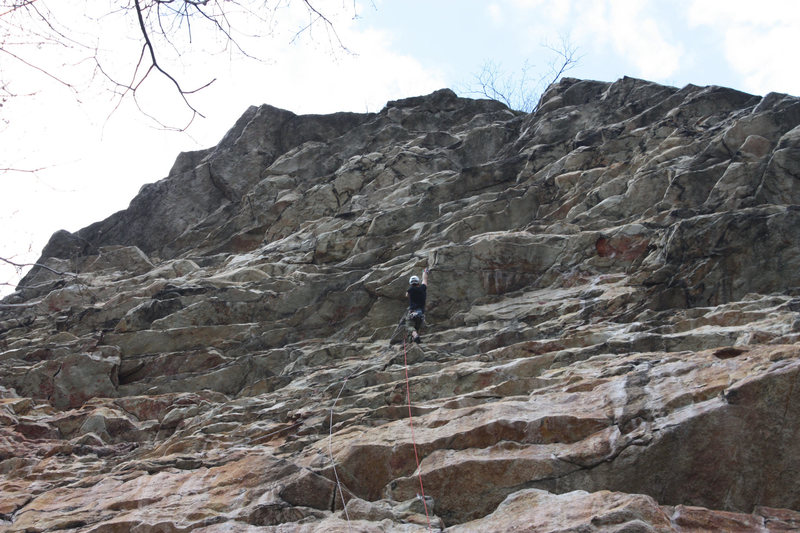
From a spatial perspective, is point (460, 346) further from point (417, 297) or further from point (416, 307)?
point (417, 297)

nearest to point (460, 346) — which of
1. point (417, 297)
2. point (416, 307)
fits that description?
point (416, 307)

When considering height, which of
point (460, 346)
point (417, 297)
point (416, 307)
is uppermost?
point (417, 297)

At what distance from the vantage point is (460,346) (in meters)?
10.3

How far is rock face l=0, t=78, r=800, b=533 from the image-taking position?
560cm

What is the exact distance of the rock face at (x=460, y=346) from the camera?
560 centimetres

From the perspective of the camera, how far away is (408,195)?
17.6 m

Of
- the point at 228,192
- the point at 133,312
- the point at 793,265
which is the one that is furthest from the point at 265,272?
the point at 793,265

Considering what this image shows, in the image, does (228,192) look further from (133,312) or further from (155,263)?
(133,312)

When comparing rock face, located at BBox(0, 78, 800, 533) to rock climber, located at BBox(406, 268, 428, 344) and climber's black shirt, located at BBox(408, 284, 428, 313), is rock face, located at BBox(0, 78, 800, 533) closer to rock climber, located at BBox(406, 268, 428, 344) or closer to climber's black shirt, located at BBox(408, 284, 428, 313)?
rock climber, located at BBox(406, 268, 428, 344)

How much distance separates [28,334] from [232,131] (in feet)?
40.5

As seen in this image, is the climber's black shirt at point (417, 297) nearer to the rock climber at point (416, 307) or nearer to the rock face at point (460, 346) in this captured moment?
the rock climber at point (416, 307)

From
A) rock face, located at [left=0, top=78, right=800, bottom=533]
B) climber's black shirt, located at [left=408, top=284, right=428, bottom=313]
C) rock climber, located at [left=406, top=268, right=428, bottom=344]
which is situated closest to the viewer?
rock face, located at [left=0, top=78, right=800, bottom=533]

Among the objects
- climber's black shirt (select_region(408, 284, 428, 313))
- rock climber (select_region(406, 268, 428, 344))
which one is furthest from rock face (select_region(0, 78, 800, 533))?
climber's black shirt (select_region(408, 284, 428, 313))

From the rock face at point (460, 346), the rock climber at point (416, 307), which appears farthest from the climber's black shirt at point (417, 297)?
the rock face at point (460, 346)
